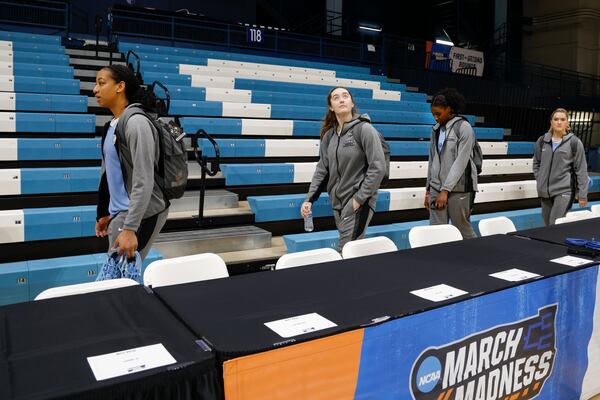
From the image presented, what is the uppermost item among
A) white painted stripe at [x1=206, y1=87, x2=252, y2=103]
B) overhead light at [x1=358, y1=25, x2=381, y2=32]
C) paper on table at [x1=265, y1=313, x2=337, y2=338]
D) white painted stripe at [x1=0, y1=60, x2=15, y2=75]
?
overhead light at [x1=358, y1=25, x2=381, y2=32]

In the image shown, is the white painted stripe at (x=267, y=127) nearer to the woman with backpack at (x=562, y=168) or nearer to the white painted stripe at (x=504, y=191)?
the white painted stripe at (x=504, y=191)

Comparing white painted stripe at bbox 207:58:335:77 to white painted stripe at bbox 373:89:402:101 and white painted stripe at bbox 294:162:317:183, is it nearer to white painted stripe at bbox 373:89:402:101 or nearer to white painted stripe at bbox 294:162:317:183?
white painted stripe at bbox 373:89:402:101

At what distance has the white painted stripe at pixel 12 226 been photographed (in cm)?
337

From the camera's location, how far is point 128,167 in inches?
83.0

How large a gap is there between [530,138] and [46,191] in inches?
304

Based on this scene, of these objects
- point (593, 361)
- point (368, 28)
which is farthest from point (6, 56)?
point (368, 28)

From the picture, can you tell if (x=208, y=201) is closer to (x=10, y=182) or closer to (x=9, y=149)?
(x=10, y=182)

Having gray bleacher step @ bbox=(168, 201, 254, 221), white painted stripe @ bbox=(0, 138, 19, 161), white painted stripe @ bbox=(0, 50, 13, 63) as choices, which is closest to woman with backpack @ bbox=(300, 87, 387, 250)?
gray bleacher step @ bbox=(168, 201, 254, 221)

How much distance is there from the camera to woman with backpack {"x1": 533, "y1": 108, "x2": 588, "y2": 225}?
14.1 ft

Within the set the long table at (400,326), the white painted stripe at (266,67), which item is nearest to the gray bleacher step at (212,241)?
the long table at (400,326)

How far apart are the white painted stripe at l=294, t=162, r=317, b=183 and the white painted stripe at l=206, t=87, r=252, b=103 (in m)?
2.02

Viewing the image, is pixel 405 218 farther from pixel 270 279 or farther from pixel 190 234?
pixel 270 279

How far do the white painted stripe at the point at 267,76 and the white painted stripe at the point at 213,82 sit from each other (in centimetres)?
2

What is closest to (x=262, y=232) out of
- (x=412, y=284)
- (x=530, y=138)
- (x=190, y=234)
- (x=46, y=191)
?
(x=190, y=234)
